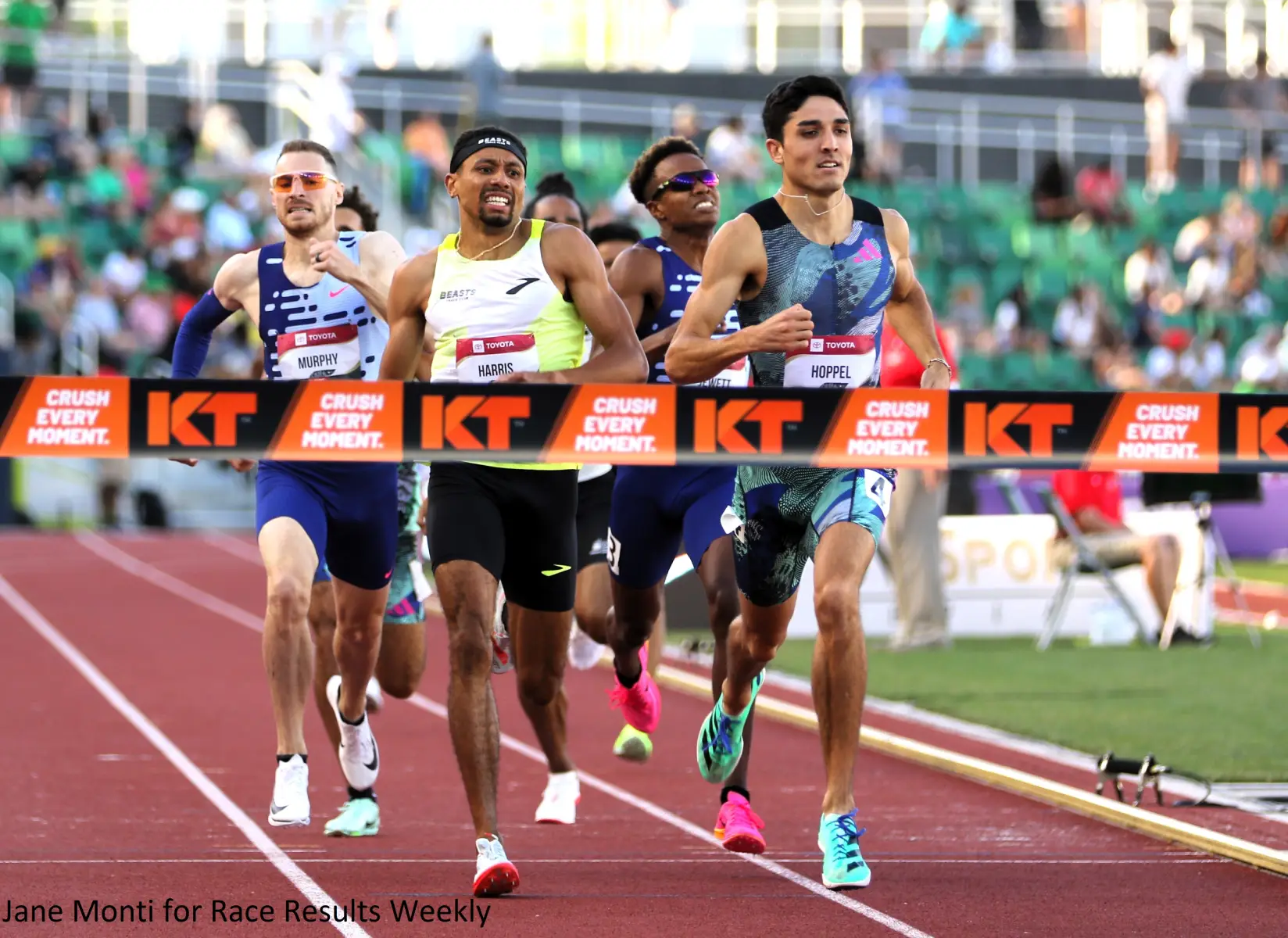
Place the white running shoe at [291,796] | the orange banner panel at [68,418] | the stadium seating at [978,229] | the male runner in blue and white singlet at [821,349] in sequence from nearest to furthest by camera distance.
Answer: the orange banner panel at [68,418] < the male runner in blue and white singlet at [821,349] < the white running shoe at [291,796] < the stadium seating at [978,229]

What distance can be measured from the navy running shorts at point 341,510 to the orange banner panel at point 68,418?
60.7 inches

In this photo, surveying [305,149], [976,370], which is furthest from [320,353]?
[976,370]

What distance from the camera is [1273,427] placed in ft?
21.5

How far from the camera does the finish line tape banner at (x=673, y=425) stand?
6.36 metres

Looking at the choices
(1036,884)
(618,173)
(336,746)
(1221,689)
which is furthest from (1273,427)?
(618,173)

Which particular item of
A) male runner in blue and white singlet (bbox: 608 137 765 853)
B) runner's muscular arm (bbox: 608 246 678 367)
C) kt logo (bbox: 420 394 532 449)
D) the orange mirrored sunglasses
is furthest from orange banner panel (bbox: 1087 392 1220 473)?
the orange mirrored sunglasses

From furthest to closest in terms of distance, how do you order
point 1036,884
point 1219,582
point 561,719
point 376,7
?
point 376,7
point 1219,582
point 561,719
point 1036,884

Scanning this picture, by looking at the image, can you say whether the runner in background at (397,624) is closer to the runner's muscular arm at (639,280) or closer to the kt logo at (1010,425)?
the runner's muscular arm at (639,280)

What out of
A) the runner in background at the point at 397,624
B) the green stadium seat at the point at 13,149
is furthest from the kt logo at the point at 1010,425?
the green stadium seat at the point at 13,149

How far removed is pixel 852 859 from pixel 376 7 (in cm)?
2614

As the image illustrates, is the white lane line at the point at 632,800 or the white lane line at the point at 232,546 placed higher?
the white lane line at the point at 632,800

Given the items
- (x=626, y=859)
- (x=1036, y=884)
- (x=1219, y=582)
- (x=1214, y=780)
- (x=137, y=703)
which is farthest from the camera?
(x=1219, y=582)

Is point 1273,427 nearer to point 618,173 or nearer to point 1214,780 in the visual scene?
point 1214,780

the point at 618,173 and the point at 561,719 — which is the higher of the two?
the point at 618,173
